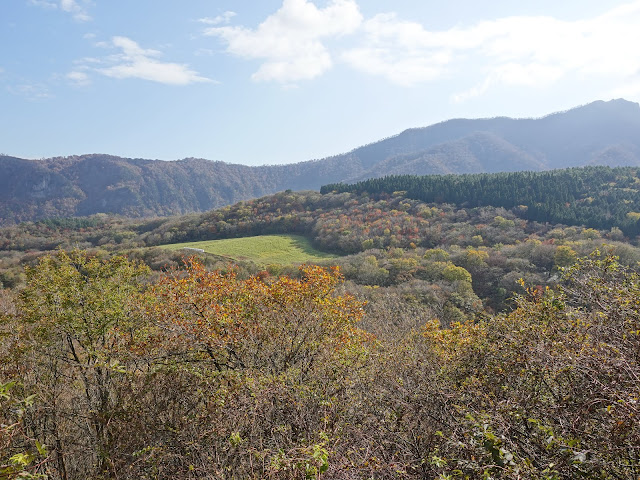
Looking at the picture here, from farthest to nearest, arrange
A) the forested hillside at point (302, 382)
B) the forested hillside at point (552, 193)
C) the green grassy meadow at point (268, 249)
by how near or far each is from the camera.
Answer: the forested hillside at point (552, 193) → the green grassy meadow at point (268, 249) → the forested hillside at point (302, 382)

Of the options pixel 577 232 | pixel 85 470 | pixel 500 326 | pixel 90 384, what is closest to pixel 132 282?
pixel 90 384

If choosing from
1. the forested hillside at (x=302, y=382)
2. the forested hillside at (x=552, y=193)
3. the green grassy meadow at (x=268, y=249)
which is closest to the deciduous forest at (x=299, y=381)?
the forested hillside at (x=302, y=382)

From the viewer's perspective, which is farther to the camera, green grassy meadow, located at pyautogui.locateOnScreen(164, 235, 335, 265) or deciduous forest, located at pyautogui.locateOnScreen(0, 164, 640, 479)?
green grassy meadow, located at pyautogui.locateOnScreen(164, 235, 335, 265)

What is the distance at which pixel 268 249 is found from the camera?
7419 cm

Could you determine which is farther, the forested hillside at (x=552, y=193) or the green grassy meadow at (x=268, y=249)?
the forested hillside at (x=552, y=193)

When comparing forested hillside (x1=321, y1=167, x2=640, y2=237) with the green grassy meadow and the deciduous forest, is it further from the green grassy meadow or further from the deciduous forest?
the deciduous forest

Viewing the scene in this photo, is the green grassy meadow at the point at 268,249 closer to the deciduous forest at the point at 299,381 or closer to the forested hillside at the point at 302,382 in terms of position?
the deciduous forest at the point at 299,381

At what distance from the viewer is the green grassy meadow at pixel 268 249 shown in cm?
6744

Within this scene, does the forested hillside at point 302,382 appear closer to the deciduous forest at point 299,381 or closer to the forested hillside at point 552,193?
the deciduous forest at point 299,381

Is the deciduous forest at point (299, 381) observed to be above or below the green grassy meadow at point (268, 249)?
above

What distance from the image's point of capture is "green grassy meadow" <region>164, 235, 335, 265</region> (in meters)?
67.4

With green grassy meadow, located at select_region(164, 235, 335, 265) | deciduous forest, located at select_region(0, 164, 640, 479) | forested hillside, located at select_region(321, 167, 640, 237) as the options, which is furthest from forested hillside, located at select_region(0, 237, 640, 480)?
forested hillside, located at select_region(321, 167, 640, 237)

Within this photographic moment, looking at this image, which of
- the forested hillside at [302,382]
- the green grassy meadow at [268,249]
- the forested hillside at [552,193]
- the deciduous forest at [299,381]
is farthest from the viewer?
the forested hillside at [552,193]

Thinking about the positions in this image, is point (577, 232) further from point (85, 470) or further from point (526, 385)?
point (85, 470)
